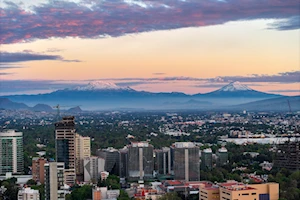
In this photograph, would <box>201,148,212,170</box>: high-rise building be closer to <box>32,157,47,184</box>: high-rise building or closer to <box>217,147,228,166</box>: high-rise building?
<box>217,147,228,166</box>: high-rise building

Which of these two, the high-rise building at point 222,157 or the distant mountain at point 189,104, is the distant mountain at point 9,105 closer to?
the distant mountain at point 189,104

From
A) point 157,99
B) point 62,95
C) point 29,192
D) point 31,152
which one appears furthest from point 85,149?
point 157,99

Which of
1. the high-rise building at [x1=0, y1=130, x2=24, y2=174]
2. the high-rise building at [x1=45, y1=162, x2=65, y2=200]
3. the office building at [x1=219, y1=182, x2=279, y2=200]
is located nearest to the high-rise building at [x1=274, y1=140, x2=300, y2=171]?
the office building at [x1=219, y1=182, x2=279, y2=200]

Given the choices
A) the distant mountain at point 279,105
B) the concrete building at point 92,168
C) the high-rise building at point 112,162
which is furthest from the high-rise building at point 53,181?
the distant mountain at point 279,105

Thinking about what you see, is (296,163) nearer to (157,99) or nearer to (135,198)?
(135,198)

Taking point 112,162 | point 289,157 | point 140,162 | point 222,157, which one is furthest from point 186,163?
point 222,157

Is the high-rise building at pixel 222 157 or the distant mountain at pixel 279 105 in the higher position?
the distant mountain at pixel 279 105
